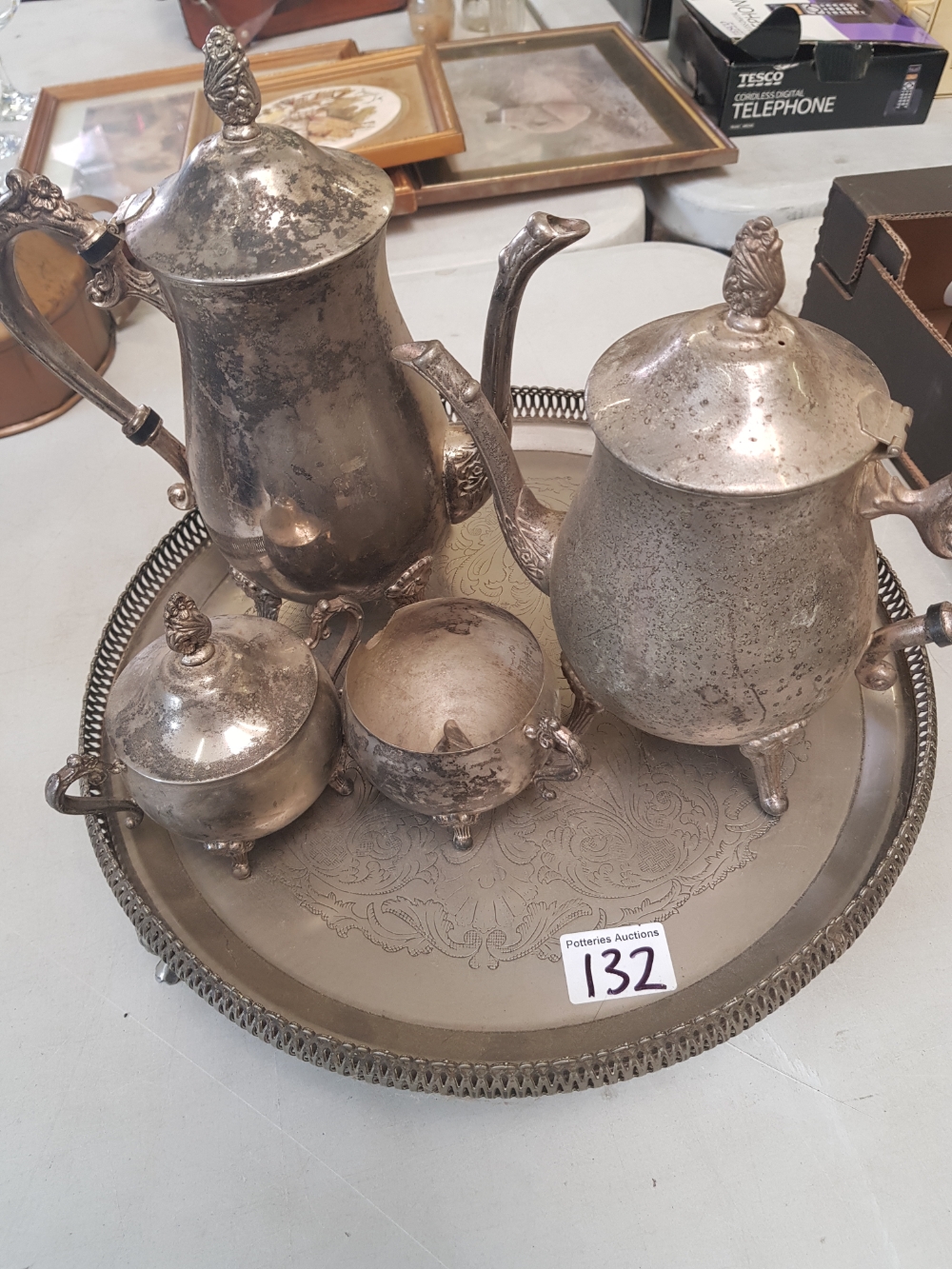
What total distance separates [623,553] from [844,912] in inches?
12.0

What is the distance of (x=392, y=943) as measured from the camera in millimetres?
646

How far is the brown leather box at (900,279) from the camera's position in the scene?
960mm

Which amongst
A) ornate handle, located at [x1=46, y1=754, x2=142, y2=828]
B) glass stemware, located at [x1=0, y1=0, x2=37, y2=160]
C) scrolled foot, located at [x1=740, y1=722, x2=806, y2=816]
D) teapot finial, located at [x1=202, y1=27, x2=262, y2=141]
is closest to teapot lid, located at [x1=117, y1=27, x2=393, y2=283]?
teapot finial, located at [x1=202, y1=27, x2=262, y2=141]

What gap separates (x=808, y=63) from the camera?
1.51 meters

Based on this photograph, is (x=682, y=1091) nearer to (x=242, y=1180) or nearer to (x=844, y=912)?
(x=844, y=912)

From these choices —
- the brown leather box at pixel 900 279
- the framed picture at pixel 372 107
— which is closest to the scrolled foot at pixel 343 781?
the brown leather box at pixel 900 279

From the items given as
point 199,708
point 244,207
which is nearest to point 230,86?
point 244,207

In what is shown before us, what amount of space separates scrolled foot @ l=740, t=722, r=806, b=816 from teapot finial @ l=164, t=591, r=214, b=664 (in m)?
0.39

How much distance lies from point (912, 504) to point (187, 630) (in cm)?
46

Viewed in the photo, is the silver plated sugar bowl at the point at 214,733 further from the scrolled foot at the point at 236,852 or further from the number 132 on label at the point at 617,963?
the number 132 on label at the point at 617,963

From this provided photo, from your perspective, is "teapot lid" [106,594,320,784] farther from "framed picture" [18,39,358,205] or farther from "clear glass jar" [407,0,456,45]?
"clear glass jar" [407,0,456,45]

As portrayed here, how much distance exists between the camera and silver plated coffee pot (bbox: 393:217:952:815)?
0.45 metres

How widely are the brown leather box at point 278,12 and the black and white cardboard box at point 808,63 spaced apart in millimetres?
Result: 879

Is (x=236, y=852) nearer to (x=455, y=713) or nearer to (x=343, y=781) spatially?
(x=343, y=781)
